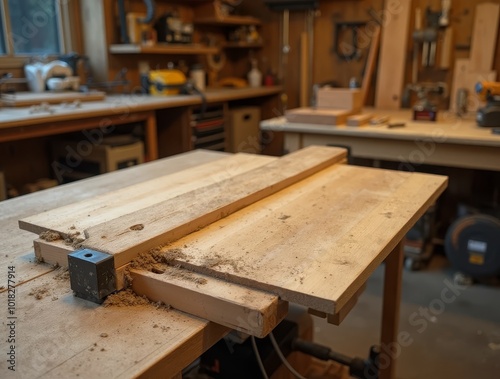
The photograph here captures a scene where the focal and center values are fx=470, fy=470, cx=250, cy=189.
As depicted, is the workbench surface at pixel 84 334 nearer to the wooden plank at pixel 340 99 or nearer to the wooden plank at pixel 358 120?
the wooden plank at pixel 358 120

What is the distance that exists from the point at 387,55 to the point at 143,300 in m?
3.14

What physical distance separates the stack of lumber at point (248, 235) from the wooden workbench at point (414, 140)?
962mm

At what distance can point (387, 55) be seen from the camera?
11.4 feet

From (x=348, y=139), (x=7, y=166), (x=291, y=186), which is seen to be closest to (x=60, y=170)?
(x=7, y=166)

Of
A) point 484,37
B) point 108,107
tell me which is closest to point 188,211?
point 108,107

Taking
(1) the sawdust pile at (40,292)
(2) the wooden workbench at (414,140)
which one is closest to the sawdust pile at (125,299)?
(1) the sawdust pile at (40,292)

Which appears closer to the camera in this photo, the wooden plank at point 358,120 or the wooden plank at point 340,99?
the wooden plank at point 358,120

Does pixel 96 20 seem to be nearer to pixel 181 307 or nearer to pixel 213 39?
pixel 213 39

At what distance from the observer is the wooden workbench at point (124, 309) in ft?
2.15

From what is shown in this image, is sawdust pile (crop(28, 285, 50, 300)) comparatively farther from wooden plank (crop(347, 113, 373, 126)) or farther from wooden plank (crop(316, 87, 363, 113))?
wooden plank (crop(316, 87, 363, 113))

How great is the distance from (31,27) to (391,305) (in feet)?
9.55

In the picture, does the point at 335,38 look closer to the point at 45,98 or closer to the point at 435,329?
the point at 45,98

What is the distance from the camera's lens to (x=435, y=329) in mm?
2211

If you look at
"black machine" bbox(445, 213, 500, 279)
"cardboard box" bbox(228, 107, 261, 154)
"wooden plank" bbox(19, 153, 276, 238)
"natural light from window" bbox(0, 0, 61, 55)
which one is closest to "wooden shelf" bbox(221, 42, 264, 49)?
"cardboard box" bbox(228, 107, 261, 154)
